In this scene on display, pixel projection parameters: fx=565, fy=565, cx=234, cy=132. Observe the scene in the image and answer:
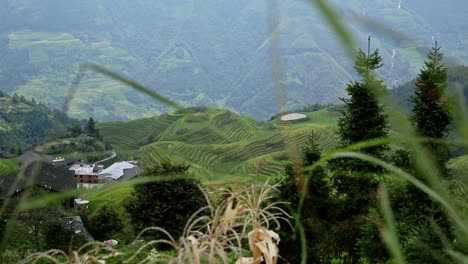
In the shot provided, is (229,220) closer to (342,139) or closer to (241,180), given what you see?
(241,180)

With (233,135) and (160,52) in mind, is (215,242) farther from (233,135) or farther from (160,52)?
(160,52)

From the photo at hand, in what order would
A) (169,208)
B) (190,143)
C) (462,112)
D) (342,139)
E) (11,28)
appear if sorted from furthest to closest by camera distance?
(11,28), (190,143), (169,208), (342,139), (462,112)

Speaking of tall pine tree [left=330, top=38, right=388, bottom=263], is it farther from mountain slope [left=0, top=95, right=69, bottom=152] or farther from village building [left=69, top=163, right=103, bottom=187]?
mountain slope [left=0, top=95, right=69, bottom=152]

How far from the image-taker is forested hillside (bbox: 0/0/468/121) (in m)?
133

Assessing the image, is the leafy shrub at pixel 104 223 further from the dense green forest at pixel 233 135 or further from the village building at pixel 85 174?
the village building at pixel 85 174

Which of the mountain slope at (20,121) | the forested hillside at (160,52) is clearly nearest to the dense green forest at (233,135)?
the mountain slope at (20,121)

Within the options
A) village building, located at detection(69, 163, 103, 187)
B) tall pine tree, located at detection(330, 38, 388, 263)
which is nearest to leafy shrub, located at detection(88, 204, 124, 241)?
tall pine tree, located at detection(330, 38, 388, 263)

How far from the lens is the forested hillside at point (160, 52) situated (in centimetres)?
13325

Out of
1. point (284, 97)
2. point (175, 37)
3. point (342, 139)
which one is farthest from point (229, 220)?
point (175, 37)

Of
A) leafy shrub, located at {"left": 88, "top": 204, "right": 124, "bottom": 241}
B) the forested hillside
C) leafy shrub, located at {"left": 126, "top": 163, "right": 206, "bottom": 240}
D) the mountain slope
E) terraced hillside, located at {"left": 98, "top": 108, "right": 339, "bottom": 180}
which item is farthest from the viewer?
the forested hillside

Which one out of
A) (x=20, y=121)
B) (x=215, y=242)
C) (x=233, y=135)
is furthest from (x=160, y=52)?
(x=215, y=242)

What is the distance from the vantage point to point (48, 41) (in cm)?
16050

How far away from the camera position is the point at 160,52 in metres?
176

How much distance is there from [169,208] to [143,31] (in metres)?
174
